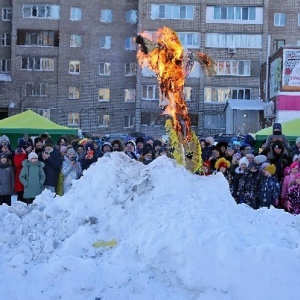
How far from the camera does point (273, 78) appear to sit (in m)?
37.3

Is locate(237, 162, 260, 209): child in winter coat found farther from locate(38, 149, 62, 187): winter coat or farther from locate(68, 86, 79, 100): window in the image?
locate(68, 86, 79, 100): window

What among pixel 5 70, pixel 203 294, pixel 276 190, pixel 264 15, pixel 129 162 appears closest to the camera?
pixel 203 294

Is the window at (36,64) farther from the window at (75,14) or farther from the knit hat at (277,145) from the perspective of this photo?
the knit hat at (277,145)

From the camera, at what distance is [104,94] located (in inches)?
1901

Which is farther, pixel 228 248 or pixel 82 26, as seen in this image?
pixel 82 26

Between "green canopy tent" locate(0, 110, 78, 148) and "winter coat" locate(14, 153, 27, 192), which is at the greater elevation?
"green canopy tent" locate(0, 110, 78, 148)

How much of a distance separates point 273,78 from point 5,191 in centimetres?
2715

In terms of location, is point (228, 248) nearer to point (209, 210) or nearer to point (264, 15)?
point (209, 210)

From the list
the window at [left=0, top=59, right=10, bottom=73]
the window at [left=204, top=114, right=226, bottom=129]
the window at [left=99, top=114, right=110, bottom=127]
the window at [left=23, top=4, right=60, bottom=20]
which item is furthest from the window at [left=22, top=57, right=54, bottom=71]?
the window at [left=204, top=114, right=226, bottom=129]

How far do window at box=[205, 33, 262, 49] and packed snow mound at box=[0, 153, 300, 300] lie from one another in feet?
129

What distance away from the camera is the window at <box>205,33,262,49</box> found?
1854 inches

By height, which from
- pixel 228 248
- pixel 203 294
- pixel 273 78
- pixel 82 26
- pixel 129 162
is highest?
pixel 82 26

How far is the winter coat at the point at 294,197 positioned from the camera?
11008 millimetres

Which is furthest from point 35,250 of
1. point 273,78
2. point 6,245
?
point 273,78
